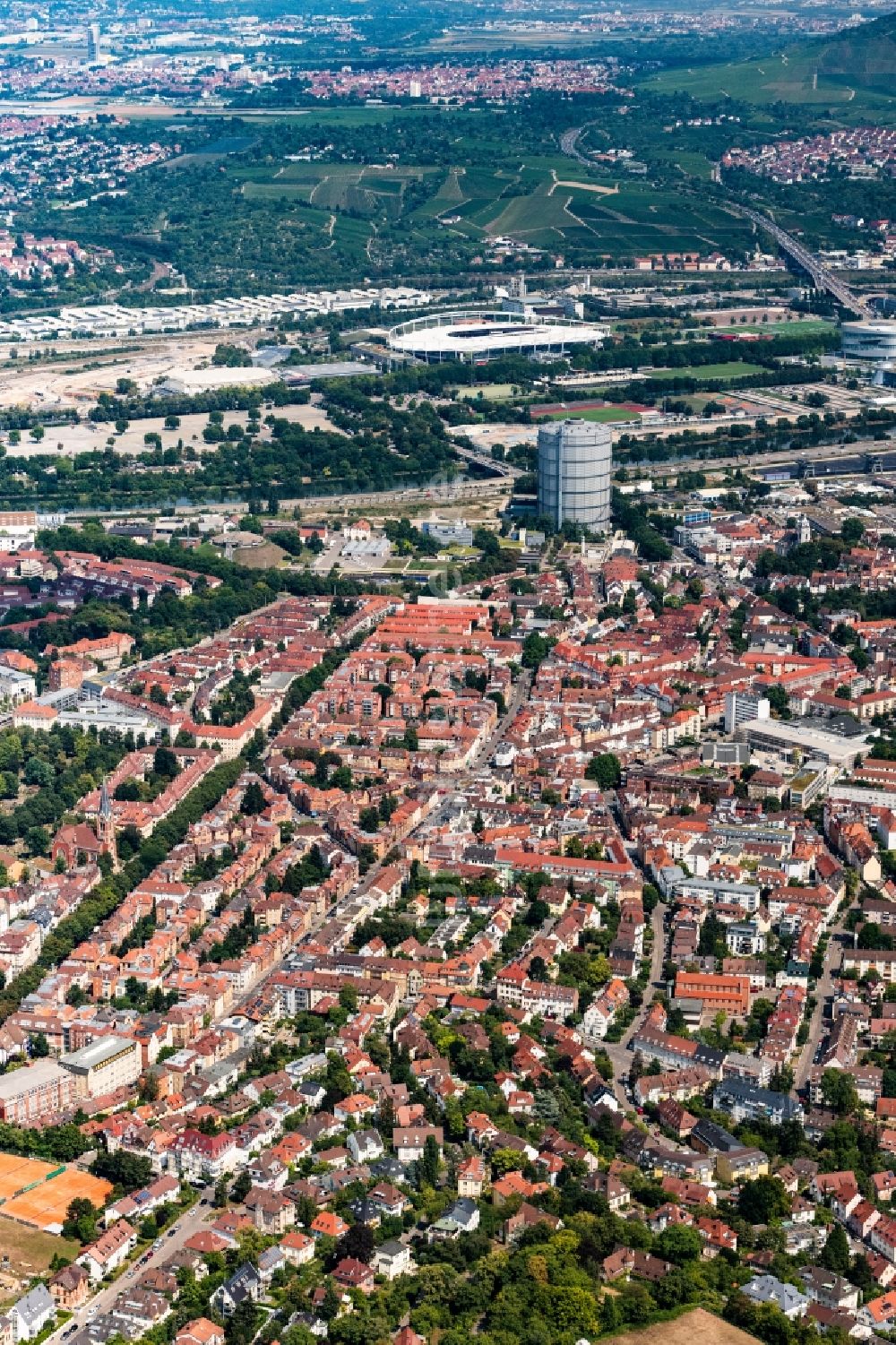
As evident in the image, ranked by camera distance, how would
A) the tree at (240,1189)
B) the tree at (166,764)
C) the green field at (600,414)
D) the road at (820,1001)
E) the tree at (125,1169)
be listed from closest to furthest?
the tree at (240,1189)
the tree at (125,1169)
the road at (820,1001)
the tree at (166,764)
the green field at (600,414)

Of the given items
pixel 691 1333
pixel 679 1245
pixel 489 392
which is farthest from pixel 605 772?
pixel 489 392

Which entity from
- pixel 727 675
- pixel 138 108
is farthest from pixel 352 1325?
pixel 138 108

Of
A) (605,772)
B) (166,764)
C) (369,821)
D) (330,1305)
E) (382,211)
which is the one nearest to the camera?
(330,1305)

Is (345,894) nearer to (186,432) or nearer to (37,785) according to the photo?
(37,785)

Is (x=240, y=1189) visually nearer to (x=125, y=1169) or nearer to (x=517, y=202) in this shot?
(x=125, y=1169)

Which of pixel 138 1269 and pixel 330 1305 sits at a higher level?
pixel 330 1305

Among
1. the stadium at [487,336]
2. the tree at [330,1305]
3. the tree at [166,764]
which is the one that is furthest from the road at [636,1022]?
the stadium at [487,336]

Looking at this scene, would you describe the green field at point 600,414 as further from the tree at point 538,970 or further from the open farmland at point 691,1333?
the open farmland at point 691,1333

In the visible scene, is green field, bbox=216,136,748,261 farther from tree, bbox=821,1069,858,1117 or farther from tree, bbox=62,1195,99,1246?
tree, bbox=62,1195,99,1246
